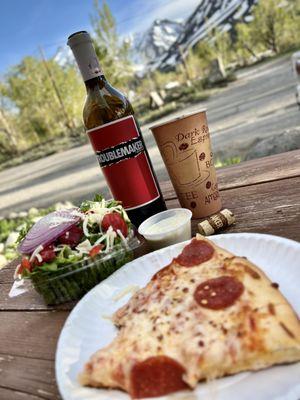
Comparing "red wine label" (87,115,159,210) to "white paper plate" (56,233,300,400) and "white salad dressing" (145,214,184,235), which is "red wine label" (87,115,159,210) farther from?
"white paper plate" (56,233,300,400)

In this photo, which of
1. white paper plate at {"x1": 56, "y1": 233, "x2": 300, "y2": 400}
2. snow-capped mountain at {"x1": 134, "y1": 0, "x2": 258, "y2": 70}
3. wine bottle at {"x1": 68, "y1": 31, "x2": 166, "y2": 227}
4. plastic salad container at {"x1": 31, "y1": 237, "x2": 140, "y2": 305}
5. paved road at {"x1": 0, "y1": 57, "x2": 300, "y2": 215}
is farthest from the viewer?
snow-capped mountain at {"x1": 134, "y1": 0, "x2": 258, "y2": 70}

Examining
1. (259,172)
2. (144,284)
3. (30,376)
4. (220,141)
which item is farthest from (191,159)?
(220,141)

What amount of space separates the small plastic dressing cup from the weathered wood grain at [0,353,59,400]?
611 millimetres

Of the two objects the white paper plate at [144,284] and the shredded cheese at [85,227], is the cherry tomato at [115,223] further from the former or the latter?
the white paper plate at [144,284]

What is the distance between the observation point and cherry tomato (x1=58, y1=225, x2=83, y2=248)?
1.46 meters

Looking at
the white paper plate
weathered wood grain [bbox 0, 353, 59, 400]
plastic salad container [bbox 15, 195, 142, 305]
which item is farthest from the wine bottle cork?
weathered wood grain [bbox 0, 353, 59, 400]

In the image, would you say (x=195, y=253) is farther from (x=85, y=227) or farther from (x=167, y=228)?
(x=85, y=227)

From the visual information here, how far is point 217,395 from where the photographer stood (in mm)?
761

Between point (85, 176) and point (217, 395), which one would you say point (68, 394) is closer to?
point (217, 395)

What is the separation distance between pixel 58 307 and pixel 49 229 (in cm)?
30

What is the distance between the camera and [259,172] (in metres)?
2.12

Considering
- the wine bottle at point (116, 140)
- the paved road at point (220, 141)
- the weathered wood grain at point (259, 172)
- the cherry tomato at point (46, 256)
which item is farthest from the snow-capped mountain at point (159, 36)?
the cherry tomato at point (46, 256)

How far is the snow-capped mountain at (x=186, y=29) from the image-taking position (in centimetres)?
8093

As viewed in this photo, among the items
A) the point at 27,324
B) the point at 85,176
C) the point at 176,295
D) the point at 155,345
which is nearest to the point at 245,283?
the point at 176,295
